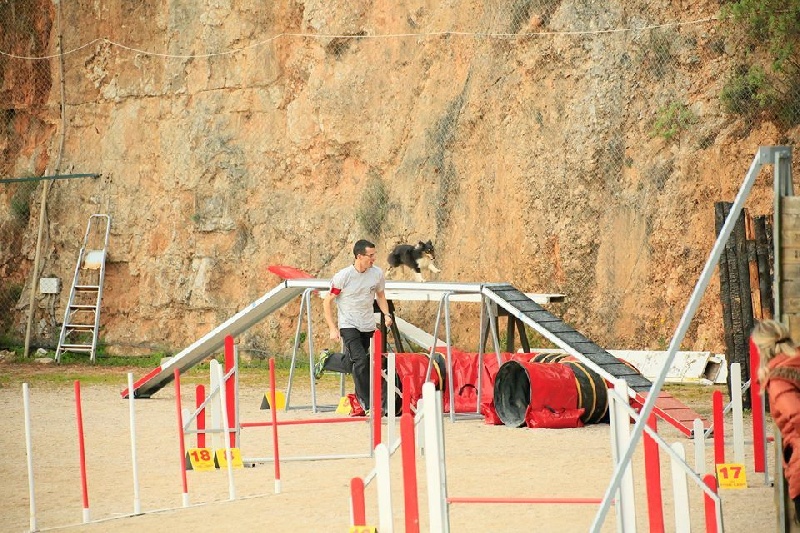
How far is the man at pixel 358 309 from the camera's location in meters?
13.6

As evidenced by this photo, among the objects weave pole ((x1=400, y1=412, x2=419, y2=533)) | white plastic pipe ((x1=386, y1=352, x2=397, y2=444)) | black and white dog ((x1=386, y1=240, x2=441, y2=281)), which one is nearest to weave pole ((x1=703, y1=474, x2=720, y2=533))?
weave pole ((x1=400, y1=412, x2=419, y2=533))

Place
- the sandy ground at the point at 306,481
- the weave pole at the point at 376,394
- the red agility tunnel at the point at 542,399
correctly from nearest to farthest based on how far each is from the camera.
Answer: the sandy ground at the point at 306,481 → the weave pole at the point at 376,394 → the red agility tunnel at the point at 542,399

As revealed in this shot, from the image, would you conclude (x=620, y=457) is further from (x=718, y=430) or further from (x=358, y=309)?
(x=358, y=309)

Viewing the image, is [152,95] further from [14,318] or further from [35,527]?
[35,527]

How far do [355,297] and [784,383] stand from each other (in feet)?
25.2

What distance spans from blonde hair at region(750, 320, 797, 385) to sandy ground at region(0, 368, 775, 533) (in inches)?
69.6

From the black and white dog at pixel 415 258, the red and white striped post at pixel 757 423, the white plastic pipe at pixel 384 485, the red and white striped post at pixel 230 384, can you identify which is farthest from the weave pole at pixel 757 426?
the black and white dog at pixel 415 258

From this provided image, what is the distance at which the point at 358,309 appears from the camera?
13.7 meters

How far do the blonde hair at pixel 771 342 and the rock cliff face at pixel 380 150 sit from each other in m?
11.9

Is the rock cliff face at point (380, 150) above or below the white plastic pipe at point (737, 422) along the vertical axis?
above

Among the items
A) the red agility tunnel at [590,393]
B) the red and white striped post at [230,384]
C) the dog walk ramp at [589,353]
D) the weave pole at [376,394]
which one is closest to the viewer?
the weave pole at [376,394]

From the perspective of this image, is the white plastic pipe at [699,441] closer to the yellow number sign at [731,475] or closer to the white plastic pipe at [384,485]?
the yellow number sign at [731,475]

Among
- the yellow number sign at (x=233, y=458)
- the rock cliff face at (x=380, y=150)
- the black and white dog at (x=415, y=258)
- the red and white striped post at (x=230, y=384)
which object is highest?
the rock cliff face at (x=380, y=150)

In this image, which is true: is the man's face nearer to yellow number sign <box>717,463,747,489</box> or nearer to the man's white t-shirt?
the man's white t-shirt
